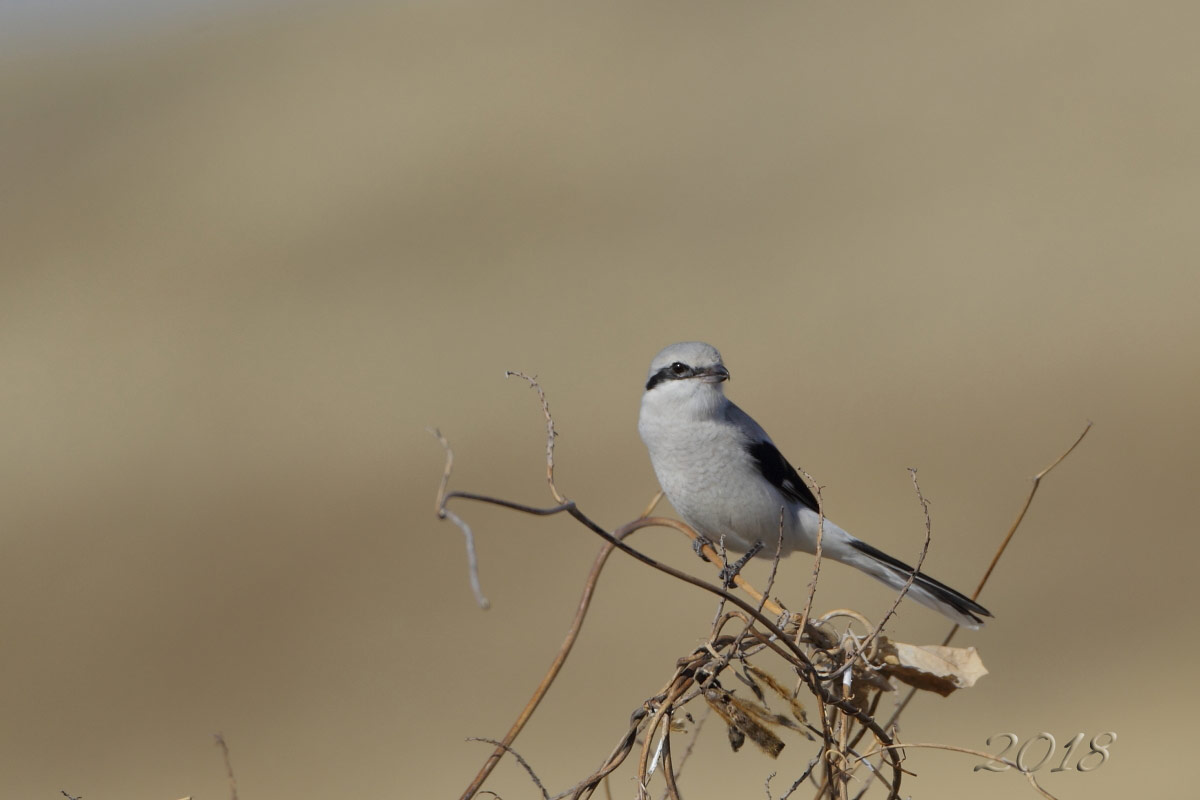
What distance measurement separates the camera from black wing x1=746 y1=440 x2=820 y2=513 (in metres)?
4.72

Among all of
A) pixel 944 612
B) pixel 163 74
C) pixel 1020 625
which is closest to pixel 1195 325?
pixel 1020 625

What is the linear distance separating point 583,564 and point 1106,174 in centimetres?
1402

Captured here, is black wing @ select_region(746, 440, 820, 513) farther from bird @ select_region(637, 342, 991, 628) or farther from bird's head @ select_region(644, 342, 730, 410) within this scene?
bird's head @ select_region(644, 342, 730, 410)

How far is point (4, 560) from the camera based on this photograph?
1730 cm

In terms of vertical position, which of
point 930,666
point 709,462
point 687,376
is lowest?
point 930,666

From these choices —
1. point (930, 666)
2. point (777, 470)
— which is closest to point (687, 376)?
point (777, 470)

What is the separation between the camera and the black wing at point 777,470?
472 cm

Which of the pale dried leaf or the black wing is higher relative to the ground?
the black wing

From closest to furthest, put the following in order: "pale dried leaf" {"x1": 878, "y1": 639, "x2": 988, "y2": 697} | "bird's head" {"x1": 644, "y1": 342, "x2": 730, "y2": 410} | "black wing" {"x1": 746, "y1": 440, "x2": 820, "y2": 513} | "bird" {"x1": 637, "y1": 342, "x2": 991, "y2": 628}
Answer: "pale dried leaf" {"x1": 878, "y1": 639, "x2": 988, "y2": 697}, "bird's head" {"x1": 644, "y1": 342, "x2": 730, "y2": 410}, "bird" {"x1": 637, "y1": 342, "x2": 991, "y2": 628}, "black wing" {"x1": 746, "y1": 440, "x2": 820, "y2": 513}

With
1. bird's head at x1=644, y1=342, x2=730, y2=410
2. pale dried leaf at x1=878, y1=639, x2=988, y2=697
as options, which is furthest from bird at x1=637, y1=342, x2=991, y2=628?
pale dried leaf at x1=878, y1=639, x2=988, y2=697

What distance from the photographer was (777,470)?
4.86 m

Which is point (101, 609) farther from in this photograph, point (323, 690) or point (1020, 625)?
point (1020, 625)

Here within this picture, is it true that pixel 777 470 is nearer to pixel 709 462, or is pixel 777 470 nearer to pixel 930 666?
pixel 709 462

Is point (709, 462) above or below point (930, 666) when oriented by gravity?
above
